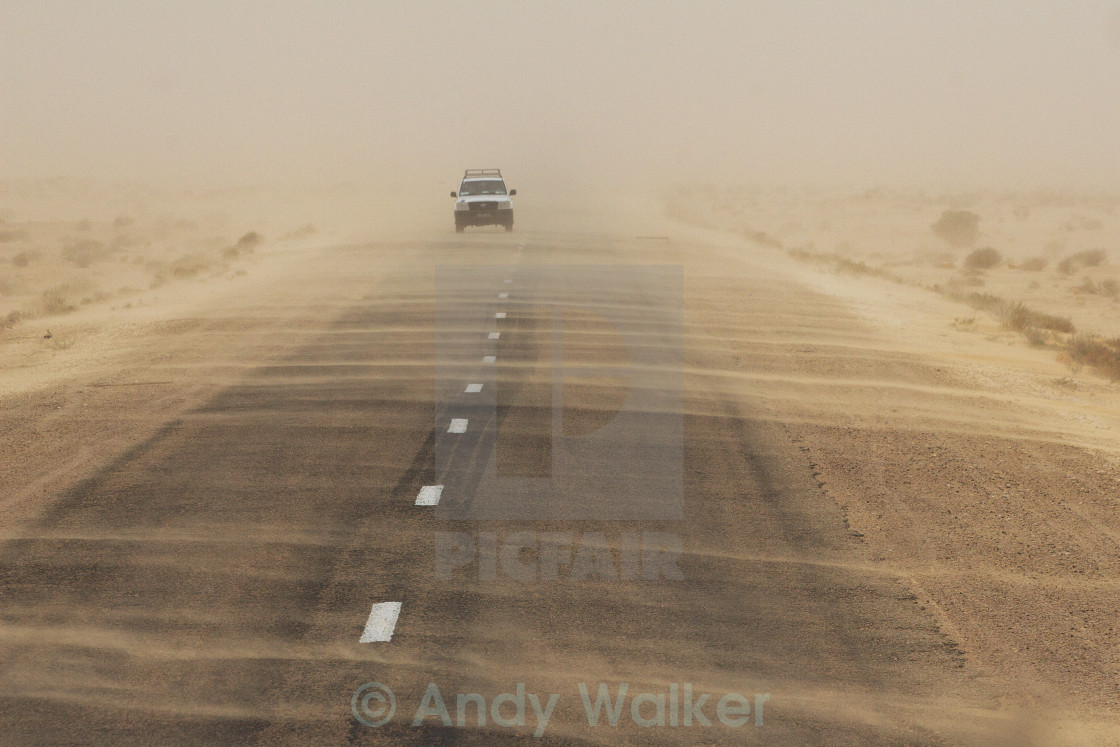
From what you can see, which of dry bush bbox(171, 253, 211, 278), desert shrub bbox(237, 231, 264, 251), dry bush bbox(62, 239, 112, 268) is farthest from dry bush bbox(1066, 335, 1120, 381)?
dry bush bbox(62, 239, 112, 268)

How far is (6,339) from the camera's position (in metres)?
16.0

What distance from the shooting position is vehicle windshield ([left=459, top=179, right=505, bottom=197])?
34312mm

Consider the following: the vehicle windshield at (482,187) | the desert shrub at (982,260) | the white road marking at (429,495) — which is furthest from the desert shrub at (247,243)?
the white road marking at (429,495)

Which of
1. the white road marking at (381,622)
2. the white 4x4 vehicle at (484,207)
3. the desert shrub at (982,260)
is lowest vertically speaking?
the white road marking at (381,622)

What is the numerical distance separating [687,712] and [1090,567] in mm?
3838

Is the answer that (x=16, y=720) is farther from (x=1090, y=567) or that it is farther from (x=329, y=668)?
(x=1090, y=567)

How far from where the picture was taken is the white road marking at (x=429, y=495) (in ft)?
25.4

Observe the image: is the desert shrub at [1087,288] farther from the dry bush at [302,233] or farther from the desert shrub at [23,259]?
the desert shrub at [23,259]

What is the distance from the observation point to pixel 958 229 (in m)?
46.1

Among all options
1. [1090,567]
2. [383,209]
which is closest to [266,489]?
[1090,567]

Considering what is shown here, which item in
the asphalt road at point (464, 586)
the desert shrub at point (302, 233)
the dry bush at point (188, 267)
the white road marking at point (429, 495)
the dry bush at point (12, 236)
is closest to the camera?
the asphalt road at point (464, 586)
